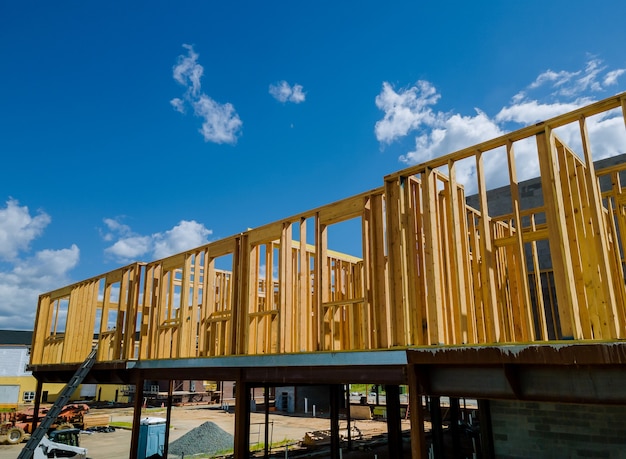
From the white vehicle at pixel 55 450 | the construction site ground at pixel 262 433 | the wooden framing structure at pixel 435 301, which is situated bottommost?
the construction site ground at pixel 262 433

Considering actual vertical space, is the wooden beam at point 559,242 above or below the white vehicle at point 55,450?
above

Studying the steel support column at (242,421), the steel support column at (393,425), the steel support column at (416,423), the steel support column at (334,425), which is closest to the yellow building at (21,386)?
the steel support column at (334,425)

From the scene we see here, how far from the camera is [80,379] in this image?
13336 millimetres

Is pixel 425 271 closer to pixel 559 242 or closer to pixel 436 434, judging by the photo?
pixel 559 242

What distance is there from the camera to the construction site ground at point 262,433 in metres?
20.0

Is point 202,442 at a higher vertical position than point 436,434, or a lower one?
lower

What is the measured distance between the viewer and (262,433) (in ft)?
89.9

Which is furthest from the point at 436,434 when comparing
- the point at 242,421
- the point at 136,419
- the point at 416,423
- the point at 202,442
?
the point at 202,442

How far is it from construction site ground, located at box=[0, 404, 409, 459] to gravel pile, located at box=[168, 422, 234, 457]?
205 centimetres

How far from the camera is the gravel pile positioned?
20.6 meters

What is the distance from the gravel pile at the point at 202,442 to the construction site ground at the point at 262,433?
2046 mm

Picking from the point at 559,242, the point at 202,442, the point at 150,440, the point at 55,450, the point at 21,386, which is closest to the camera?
the point at 559,242

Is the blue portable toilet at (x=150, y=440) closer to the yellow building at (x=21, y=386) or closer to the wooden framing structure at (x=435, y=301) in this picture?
the wooden framing structure at (x=435, y=301)

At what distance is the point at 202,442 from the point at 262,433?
22.1ft
